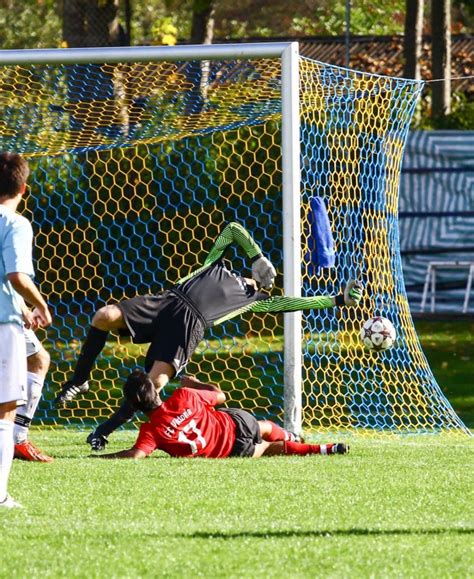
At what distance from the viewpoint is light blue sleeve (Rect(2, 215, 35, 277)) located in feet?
18.5

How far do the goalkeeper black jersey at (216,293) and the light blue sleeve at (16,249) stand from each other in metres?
2.77

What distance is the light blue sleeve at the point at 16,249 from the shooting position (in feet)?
18.5

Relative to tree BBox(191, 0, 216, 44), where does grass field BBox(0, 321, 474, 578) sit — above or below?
below

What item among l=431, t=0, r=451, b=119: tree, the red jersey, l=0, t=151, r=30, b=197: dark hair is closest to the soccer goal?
the red jersey

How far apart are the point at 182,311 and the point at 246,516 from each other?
9.31ft

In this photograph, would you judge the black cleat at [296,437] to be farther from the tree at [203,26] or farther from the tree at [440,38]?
the tree at [440,38]

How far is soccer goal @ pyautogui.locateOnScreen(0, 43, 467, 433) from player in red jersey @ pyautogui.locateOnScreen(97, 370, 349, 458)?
69cm

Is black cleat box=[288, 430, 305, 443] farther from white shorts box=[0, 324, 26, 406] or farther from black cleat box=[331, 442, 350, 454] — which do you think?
white shorts box=[0, 324, 26, 406]

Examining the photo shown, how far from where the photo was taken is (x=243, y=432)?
771cm

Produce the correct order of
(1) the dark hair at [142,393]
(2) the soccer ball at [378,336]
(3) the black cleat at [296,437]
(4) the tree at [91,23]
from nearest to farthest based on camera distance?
(1) the dark hair at [142,393]
(3) the black cleat at [296,437]
(2) the soccer ball at [378,336]
(4) the tree at [91,23]

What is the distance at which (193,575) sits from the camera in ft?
14.5

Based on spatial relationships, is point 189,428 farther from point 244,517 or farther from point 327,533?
point 327,533

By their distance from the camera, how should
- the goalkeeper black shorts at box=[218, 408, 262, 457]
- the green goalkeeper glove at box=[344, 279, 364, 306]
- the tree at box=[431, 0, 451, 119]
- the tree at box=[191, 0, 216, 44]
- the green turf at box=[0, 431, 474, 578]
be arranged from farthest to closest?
the tree at box=[431, 0, 451, 119], the tree at box=[191, 0, 216, 44], the green goalkeeper glove at box=[344, 279, 364, 306], the goalkeeper black shorts at box=[218, 408, 262, 457], the green turf at box=[0, 431, 474, 578]

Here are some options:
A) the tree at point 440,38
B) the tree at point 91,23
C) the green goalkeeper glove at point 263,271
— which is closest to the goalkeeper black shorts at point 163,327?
the green goalkeeper glove at point 263,271
